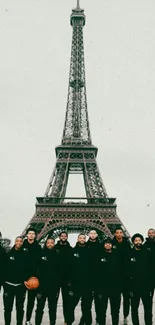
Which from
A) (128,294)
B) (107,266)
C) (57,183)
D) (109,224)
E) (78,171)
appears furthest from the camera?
(78,171)

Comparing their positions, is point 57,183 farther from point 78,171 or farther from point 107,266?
point 107,266

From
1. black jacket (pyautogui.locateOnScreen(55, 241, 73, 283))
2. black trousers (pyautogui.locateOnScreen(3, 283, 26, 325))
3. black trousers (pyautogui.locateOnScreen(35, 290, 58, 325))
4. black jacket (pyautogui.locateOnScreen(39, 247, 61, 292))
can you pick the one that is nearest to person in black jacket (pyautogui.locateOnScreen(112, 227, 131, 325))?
black jacket (pyautogui.locateOnScreen(55, 241, 73, 283))

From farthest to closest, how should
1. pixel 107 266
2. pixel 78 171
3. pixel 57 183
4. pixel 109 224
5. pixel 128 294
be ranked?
pixel 78 171
pixel 57 183
pixel 109 224
pixel 128 294
pixel 107 266

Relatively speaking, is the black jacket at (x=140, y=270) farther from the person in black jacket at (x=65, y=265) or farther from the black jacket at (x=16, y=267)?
the black jacket at (x=16, y=267)

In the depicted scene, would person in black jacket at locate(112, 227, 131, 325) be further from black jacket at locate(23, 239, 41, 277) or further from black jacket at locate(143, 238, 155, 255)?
black jacket at locate(23, 239, 41, 277)

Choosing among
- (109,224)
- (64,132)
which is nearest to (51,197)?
(109,224)

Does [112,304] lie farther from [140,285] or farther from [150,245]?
[150,245]
